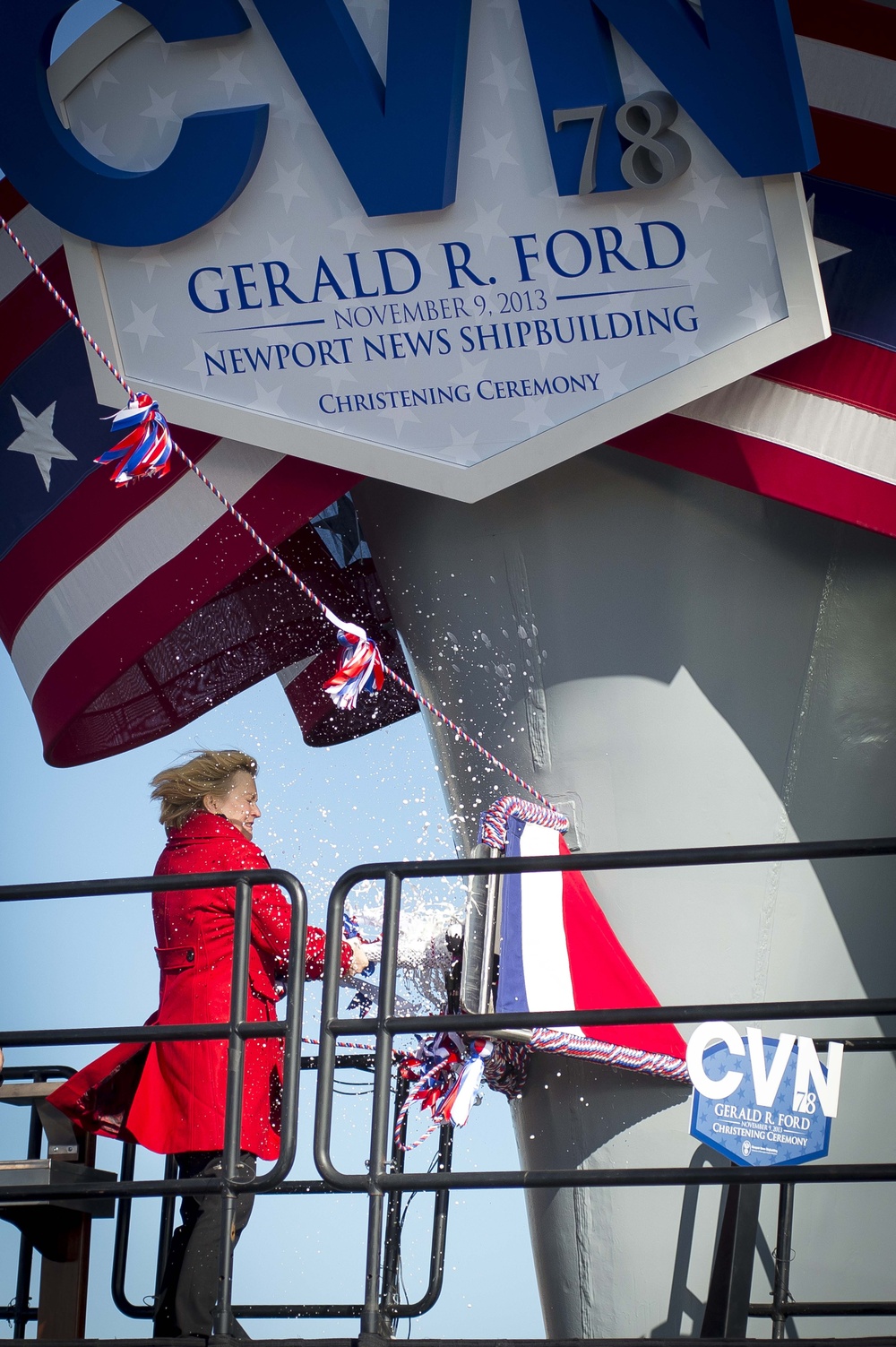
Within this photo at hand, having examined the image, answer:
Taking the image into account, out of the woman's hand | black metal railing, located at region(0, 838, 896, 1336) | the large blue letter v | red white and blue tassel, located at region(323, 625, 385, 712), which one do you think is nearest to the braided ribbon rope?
red white and blue tassel, located at region(323, 625, 385, 712)

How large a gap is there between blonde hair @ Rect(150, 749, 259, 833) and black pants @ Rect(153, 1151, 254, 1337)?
0.86 meters

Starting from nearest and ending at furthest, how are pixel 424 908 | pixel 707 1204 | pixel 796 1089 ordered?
1. pixel 796 1089
2. pixel 707 1204
3. pixel 424 908

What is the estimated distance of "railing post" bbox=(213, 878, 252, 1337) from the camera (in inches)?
99.9

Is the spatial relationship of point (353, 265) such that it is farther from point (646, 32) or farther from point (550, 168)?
point (646, 32)

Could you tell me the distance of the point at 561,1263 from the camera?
3695 mm

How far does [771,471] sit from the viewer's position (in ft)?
12.3

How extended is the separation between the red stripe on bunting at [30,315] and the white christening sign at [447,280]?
0.79 ft

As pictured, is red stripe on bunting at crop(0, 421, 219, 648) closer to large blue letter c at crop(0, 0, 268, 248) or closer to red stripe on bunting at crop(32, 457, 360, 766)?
red stripe on bunting at crop(32, 457, 360, 766)

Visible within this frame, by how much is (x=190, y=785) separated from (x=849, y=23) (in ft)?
8.76

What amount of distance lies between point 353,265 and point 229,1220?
8.55 feet

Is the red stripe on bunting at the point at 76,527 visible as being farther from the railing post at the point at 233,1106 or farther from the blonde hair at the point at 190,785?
the railing post at the point at 233,1106

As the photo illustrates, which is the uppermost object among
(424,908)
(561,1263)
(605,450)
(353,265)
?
(353,265)

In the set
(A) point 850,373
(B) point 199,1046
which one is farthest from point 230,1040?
(A) point 850,373

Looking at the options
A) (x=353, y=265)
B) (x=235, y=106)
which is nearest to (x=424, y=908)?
(x=353, y=265)
